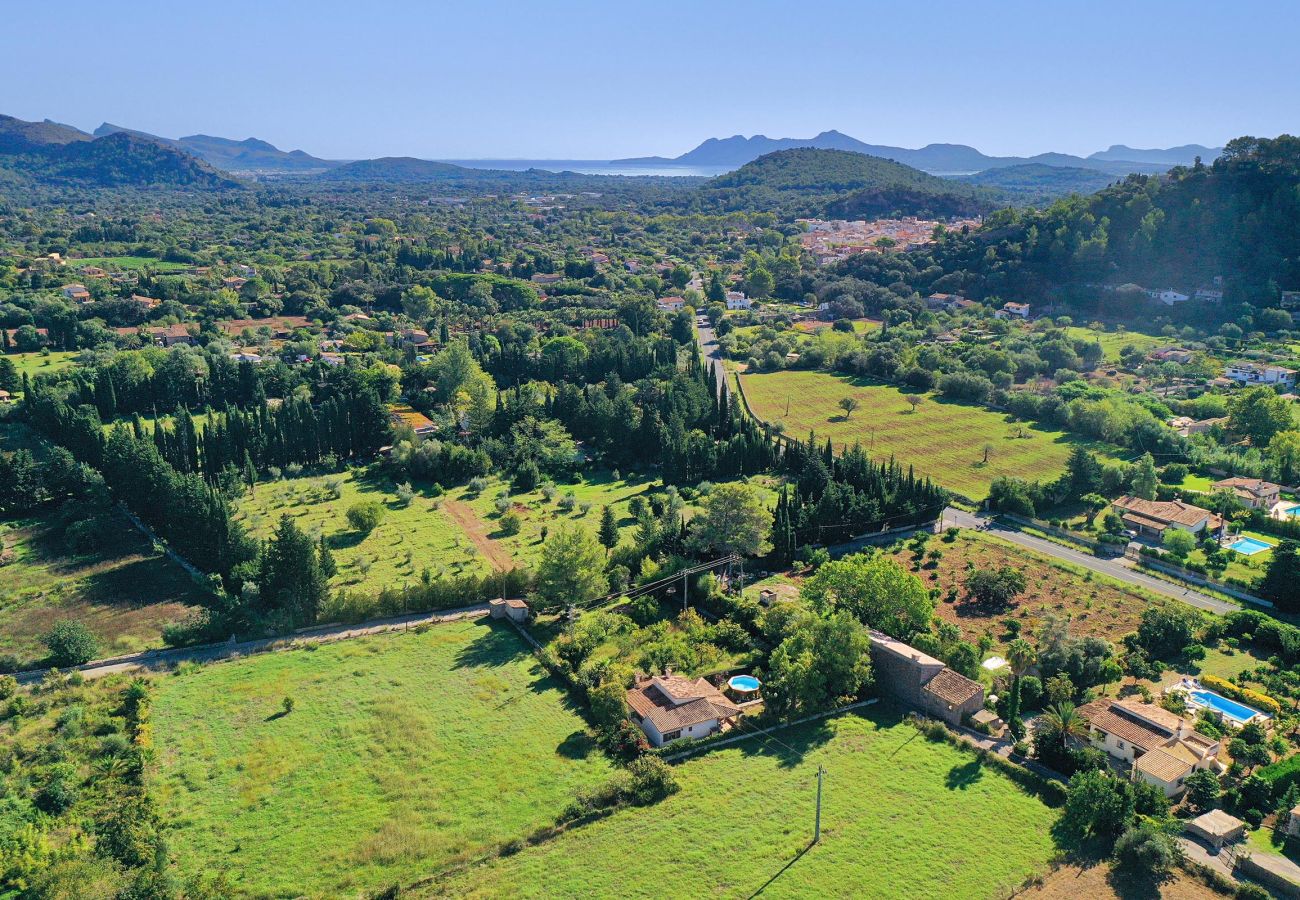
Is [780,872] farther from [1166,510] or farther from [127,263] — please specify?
[127,263]

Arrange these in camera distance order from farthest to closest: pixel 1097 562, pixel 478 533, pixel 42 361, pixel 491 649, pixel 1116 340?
pixel 1116 340
pixel 42 361
pixel 478 533
pixel 1097 562
pixel 491 649

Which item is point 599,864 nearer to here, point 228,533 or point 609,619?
point 609,619

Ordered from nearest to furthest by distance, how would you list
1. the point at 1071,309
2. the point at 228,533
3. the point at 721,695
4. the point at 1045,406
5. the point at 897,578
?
the point at 721,695 < the point at 897,578 < the point at 228,533 < the point at 1045,406 < the point at 1071,309

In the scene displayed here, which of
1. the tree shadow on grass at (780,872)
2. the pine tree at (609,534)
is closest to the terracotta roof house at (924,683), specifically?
the tree shadow on grass at (780,872)

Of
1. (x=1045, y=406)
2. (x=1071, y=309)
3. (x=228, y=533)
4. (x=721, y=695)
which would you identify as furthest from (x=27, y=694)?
(x=1071, y=309)

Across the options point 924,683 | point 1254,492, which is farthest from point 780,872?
point 1254,492

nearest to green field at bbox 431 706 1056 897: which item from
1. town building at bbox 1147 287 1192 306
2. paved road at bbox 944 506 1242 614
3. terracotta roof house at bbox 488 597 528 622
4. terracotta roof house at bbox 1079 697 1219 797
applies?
terracotta roof house at bbox 1079 697 1219 797

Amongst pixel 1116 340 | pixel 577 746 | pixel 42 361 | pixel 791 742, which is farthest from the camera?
pixel 1116 340
